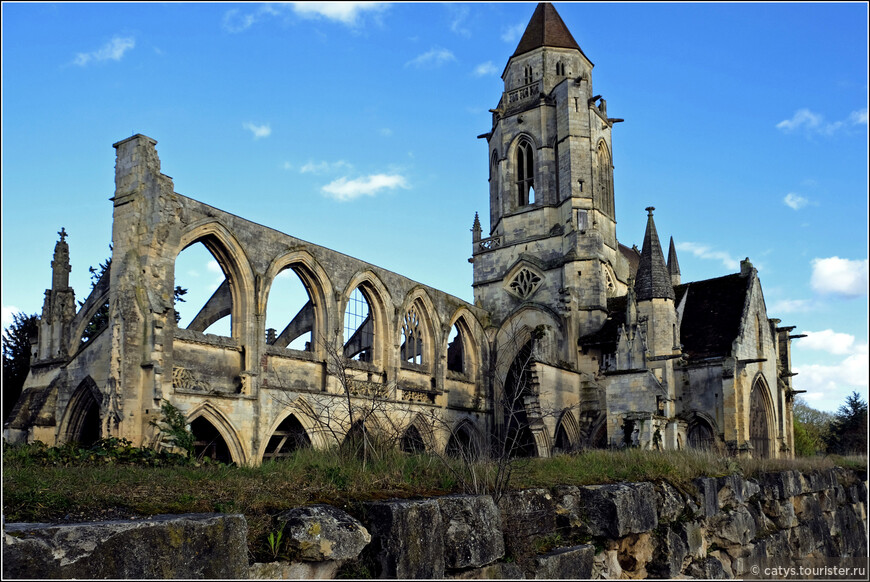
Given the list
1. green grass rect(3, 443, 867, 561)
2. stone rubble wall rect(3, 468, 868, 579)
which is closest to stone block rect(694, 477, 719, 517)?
stone rubble wall rect(3, 468, 868, 579)

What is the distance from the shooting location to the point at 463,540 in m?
4.99

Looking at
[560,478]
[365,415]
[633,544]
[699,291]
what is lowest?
[633,544]

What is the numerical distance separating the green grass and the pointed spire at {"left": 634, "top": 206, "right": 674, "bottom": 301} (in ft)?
46.7

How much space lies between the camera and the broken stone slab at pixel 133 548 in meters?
3.17

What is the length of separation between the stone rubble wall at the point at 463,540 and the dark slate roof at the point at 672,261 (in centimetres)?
2227

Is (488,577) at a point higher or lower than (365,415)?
lower

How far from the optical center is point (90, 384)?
1559cm

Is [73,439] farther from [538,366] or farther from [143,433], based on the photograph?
[538,366]

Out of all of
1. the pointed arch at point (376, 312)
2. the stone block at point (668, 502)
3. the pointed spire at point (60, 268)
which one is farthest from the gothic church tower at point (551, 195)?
the stone block at point (668, 502)

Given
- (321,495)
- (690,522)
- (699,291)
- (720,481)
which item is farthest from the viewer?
(699,291)

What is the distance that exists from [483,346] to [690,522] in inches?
710

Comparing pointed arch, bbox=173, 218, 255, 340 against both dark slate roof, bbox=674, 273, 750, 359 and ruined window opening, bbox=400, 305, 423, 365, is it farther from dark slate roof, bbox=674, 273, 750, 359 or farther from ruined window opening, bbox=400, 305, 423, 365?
dark slate roof, bbox=674, 273, 750, 359

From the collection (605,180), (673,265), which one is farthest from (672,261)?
(605,180)

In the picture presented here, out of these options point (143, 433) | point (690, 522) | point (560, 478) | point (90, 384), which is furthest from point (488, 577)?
point (90, 384)
